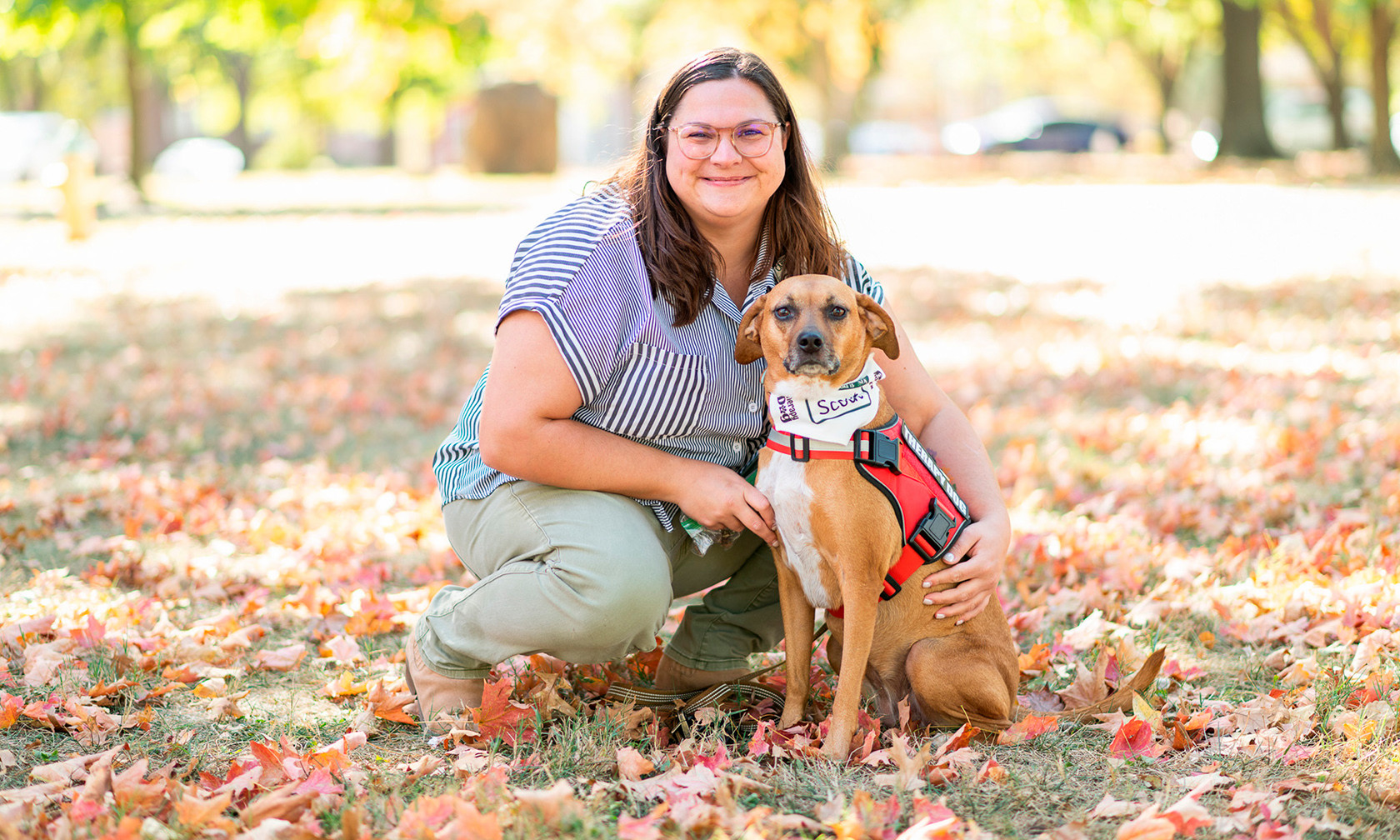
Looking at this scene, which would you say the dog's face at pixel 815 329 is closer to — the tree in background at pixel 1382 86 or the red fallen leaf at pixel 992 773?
the red fallen leaf at pixel 992 773

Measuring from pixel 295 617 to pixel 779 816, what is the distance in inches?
89.2

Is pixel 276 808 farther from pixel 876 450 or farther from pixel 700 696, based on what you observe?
pixel 876 450

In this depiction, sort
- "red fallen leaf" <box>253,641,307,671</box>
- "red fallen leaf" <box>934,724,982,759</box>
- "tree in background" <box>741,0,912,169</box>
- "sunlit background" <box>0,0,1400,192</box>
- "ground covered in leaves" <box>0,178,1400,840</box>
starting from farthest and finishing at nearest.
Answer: "tree in background" <box>741,0,912,169</box>, "sunlit background" <box>0,0,1400,192</box>, "red fallen leaf" <box>253,641,307,671</box>, "red fallen leaf" <box>934,724,982,759</box>, "ground covered in leaves" <box>0,178,1400,840</box>

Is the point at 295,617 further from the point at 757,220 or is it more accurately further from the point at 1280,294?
the point at 1280,294

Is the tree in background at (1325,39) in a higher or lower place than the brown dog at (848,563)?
higher

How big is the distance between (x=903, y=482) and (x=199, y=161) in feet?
141

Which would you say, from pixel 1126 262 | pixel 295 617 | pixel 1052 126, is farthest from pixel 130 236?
pixel 1052 126

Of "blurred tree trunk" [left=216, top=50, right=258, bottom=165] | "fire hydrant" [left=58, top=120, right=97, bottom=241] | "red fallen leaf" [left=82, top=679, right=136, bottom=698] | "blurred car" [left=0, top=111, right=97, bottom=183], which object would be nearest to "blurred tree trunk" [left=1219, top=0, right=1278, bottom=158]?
"fire hydrant" [left=58, top=120, right=97, bottom=241]

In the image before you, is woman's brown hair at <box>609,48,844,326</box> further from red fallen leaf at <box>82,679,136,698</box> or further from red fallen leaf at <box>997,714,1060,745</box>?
red fallen leaf at <box>82,679,136,698</box>

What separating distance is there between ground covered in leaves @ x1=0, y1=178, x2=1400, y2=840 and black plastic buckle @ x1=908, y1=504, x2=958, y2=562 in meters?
0.47

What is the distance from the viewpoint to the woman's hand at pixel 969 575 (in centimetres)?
313

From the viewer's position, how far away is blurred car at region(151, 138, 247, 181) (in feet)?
130

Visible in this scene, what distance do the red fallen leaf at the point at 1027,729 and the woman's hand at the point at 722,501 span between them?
30.8 inches

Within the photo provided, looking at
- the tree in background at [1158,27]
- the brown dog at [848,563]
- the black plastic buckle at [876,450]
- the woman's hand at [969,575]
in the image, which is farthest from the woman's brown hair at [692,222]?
the tree in background at [1158,27]
